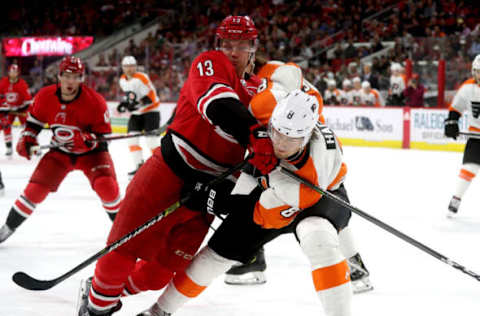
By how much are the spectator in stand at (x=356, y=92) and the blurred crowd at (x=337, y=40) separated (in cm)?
13

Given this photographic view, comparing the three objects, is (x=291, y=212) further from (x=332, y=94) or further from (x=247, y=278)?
(x=332, y=94)

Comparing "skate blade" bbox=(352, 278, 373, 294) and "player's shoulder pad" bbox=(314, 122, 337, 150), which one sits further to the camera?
"skate blade" bbox=(352, 278, 373, 294)

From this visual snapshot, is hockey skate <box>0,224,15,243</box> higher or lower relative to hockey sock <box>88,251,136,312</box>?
lower

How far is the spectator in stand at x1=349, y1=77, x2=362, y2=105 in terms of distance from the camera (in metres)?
9.85

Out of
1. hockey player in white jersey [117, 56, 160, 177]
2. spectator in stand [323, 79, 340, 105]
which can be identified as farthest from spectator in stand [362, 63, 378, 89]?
hockey player in white jersey [117, 56, 160, 177]

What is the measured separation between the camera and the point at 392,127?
9461 millimetres

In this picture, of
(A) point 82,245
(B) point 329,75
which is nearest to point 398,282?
(A) point 82,245

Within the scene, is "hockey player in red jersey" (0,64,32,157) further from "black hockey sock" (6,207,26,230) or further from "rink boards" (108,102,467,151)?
"black hockey sock" (6,207,26,230)

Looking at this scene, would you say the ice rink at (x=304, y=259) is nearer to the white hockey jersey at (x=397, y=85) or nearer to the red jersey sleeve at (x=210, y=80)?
the red jersey sleeve at (x=210, y=80)

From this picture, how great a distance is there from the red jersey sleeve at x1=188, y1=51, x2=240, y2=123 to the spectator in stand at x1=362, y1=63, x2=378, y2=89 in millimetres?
7794

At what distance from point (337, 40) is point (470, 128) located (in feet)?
26.5

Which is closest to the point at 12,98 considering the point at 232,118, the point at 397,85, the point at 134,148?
the point at 134,148

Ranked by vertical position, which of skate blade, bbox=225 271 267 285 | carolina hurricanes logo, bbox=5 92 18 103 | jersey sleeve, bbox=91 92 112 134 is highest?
jersey sleeve, bbox=91 92 112 134

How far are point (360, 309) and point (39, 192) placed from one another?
192 centimetres
